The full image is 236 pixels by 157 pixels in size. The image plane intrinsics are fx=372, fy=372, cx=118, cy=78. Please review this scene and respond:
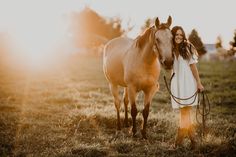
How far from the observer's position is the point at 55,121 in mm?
8609

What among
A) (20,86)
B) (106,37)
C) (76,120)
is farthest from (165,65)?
(106,37)

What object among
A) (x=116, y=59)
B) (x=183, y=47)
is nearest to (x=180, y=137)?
(x=183, y=47)

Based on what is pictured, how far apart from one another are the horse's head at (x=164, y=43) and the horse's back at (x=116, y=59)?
198 centimetres

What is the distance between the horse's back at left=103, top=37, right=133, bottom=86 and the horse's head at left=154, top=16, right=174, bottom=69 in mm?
1982

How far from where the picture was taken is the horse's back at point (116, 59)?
8477mm

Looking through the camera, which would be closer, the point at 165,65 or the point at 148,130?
the point at 165,65

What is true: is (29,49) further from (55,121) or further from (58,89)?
(55,121)

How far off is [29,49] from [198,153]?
35096 mm

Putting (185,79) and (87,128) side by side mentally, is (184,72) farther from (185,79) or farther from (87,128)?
(87,128)

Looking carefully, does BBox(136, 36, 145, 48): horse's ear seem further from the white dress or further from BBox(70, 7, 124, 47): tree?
BBox(70, 7, 124, 47): tree

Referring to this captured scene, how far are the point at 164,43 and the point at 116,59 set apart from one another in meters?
2.79

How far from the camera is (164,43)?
6.00 meters

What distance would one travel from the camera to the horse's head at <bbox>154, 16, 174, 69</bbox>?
19.3 feet

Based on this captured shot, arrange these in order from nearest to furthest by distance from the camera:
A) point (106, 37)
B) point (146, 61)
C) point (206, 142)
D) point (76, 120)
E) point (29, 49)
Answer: point (206, 142), point (146, 61), point (76, 120), point (29, 49), point (106, 37)
